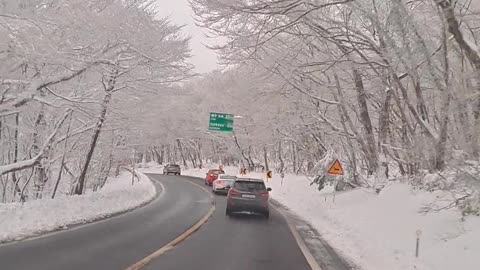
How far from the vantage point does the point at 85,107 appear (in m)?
18.2

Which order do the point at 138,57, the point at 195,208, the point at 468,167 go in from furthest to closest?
the point at 195,208
the point at 138,57
the point at 468,167

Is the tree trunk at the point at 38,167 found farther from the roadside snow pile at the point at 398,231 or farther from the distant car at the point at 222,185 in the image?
the distant car at the point at 222,185

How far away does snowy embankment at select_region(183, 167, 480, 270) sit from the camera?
9.88 m

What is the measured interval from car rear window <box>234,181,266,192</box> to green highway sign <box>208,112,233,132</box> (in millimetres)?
26689

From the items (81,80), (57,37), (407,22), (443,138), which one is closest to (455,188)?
(443,138)

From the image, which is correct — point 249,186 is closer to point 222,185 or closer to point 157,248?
point 157,248

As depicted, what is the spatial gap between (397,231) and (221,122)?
3646 centimetres

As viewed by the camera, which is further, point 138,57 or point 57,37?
point 138,57

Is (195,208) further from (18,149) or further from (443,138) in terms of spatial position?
(443,138)

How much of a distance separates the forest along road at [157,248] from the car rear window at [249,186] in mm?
3097

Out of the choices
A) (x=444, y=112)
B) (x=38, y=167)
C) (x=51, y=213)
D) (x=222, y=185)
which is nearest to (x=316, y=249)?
(x=444, y=112)

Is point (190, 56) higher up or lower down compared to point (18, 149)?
higher up

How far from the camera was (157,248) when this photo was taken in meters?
11.5

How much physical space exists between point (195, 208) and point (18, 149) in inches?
338
